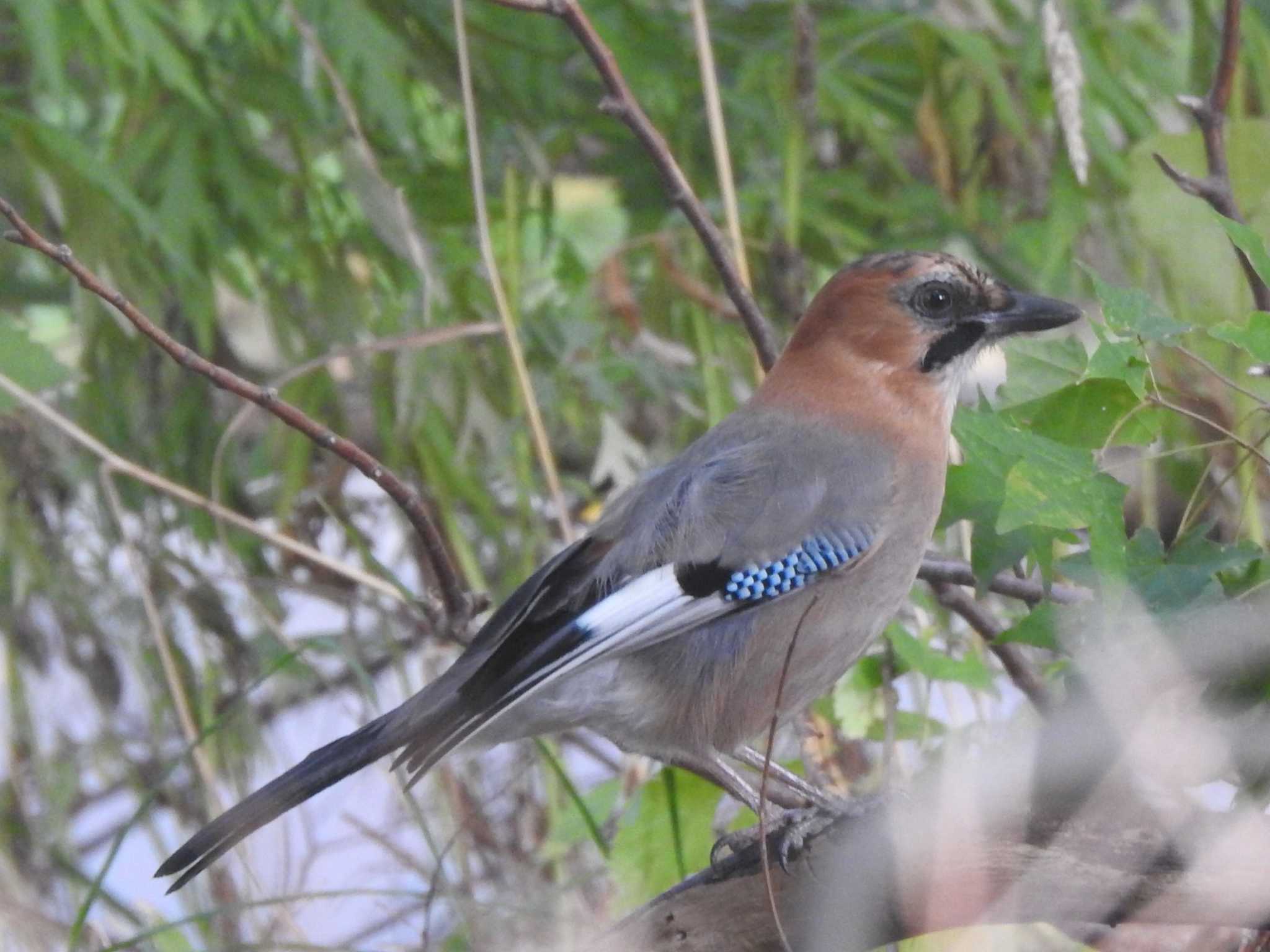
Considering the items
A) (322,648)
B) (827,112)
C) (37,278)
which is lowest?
(322,648)

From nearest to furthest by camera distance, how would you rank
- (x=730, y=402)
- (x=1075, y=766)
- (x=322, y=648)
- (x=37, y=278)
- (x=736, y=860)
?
1. (x=1075, y=766)
2. (x=736, y=860)
3. (x=322, y=648)
4. (x=730, y=402)
5. (x=37, y=278)

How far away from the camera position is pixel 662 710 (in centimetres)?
239

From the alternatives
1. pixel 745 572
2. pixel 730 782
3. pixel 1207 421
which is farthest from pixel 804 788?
pixel 1207 421

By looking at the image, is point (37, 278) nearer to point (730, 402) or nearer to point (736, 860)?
point (730, 402)

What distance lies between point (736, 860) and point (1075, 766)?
0.52 meters

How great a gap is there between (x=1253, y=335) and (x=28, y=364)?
5.02ft

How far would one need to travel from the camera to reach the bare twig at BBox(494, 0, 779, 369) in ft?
6.53

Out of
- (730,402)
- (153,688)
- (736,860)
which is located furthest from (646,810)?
(153,688)

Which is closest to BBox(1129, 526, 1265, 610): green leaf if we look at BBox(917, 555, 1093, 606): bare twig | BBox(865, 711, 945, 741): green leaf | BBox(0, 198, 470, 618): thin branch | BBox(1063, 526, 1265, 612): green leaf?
BBox(1063, 526, 1265, 612): green leaf

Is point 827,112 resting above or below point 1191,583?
above

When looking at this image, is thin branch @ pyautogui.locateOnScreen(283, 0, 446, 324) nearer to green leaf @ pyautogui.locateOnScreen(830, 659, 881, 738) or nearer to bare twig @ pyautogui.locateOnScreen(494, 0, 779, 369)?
bare twig @ pyautogui.locateOnScreen(494, 0, 779, 369)

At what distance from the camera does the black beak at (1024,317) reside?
2627 millimetres

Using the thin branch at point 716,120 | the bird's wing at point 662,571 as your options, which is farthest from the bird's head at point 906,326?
the thin branch at point 716,120

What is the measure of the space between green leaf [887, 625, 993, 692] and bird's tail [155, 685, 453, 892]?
536 millimetres
